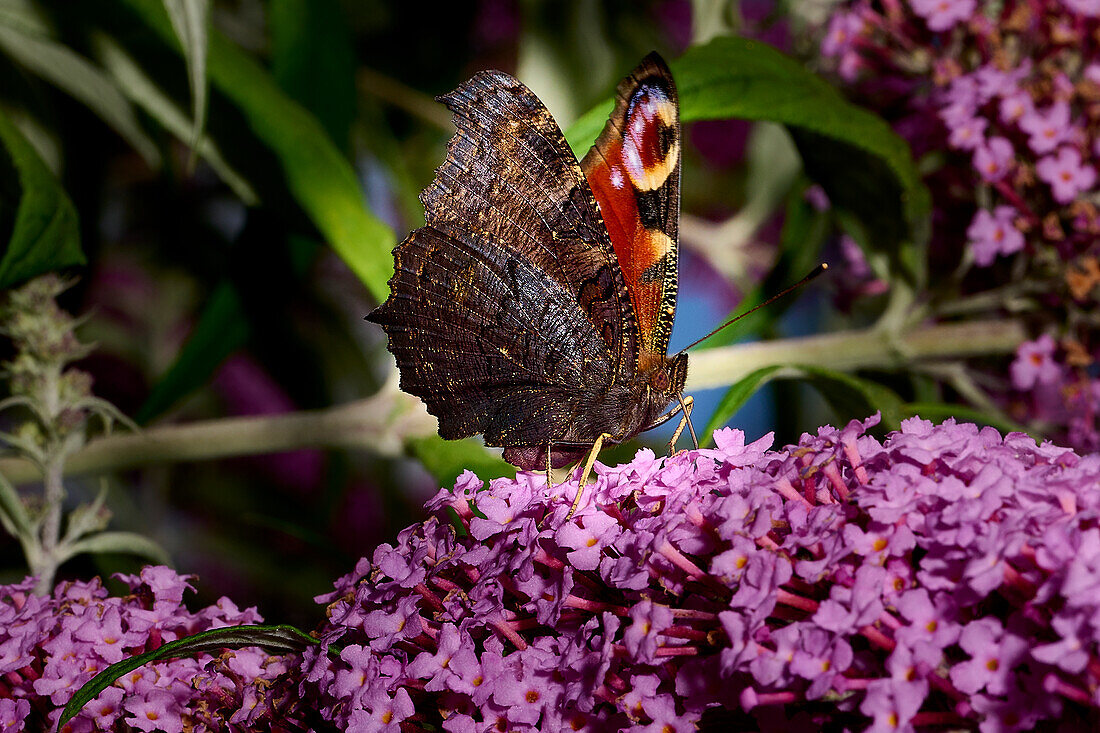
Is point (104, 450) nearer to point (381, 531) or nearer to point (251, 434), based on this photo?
point (251, 434)

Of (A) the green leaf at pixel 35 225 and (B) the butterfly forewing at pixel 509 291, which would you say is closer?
(B) the butterfly forewing at pixel 509 291

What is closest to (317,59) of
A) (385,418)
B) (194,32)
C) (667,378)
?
(194,32)

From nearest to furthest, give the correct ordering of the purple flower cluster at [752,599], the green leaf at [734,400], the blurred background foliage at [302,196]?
the purple flower cluster at [752,599]
the green leaf at [734,400]
the blurred background foliage at [302,196]

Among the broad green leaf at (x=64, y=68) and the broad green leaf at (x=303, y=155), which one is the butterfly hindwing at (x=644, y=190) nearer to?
the broad green leaf at (x=303, y=155)

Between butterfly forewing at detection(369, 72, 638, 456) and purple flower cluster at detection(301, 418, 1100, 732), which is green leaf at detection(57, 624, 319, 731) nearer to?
purple flower cluster at detection(301, 418, 1100, 732)

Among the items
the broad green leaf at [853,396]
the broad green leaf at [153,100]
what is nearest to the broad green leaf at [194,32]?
the broad green leaf at [153,100]

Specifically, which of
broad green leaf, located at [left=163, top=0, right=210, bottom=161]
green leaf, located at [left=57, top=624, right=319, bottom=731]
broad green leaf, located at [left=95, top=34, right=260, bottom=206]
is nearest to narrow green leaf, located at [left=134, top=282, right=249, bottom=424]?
broad green leaf, located at [left=95, top=34, right=260, bottom=206]

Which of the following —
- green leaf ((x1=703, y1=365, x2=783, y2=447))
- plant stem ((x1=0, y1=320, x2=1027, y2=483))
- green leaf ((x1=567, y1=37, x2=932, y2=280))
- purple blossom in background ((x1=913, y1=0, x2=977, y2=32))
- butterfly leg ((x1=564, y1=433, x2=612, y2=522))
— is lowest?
butterfly leg ((x1=564, y1=433, x2=612, y2=522))

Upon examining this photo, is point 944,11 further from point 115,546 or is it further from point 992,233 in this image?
point 115,546
